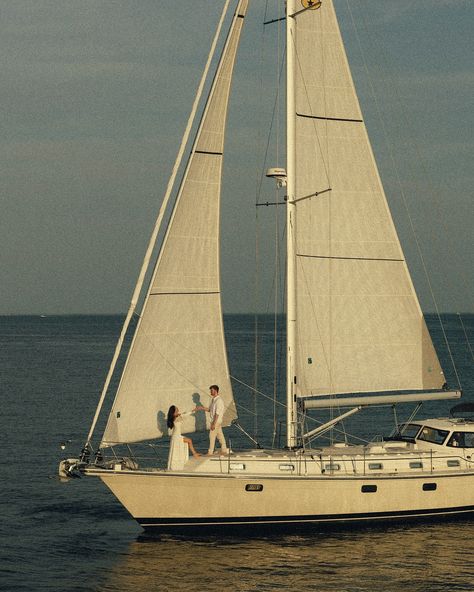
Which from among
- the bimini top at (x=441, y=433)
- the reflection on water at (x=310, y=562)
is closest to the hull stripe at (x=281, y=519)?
the reflection on water at (x=310, y=562)

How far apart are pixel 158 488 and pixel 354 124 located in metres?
10.1

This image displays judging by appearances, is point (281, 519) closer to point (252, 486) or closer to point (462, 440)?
point (252, 486)

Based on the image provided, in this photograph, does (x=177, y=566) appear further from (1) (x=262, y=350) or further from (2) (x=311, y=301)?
(1) (x=262, y=350)

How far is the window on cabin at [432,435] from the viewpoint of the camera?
77.0ft

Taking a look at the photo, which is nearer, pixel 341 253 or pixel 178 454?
pixel 178 454

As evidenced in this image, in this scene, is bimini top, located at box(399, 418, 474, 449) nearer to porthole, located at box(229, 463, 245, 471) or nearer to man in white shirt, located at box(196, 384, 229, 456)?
porthole, located at box(229, 463, 245, 471)

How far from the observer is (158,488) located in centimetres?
2092

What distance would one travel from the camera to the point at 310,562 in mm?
19984

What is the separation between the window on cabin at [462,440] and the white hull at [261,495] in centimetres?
106

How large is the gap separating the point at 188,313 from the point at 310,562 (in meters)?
6.14

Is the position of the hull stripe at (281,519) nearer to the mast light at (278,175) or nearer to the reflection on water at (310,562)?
the reflection on water at (310,562)

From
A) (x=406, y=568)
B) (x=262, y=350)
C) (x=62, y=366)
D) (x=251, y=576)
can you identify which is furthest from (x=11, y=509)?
(x=262, y=350)

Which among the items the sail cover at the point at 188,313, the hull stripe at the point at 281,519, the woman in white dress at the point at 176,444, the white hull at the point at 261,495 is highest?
the sail cover at the point at 188,313

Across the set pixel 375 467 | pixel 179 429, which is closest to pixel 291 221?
pixel 179 429
